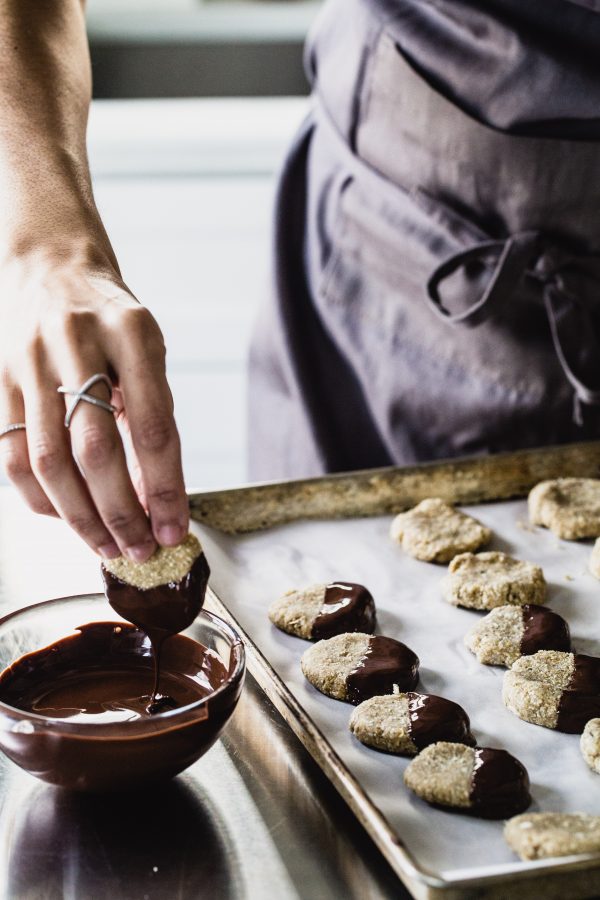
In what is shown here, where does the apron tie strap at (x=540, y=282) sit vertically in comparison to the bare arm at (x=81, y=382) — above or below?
below

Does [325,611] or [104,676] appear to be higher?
[104,676]

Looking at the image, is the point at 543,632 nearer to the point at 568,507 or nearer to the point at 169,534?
the point at 568,507

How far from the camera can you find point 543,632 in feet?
4.21

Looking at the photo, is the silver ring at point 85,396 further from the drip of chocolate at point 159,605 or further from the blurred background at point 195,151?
the blurred background at point 195,151

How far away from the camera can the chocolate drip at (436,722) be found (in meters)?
1.07

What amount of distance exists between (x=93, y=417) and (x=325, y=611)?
1.50 feet

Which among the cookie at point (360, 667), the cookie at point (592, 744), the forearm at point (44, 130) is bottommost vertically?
the cookie at point (360, 667)

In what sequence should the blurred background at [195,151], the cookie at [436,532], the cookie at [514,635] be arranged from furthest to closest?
the blurred background at [195,151]
the cookie at [436,532]
the cookie at [514,635]

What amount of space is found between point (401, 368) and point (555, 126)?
17.9 inches

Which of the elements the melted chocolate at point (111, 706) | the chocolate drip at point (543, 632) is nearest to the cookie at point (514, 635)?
the chocolate drip at point (543, 632)

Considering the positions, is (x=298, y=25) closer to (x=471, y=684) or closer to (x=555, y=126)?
(x=555, y=126)

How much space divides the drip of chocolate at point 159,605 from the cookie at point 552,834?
0.32 m

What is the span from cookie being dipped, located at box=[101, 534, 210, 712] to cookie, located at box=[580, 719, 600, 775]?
0.40m

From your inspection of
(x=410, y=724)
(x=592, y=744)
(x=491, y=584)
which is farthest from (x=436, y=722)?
(x=491, y=584)
